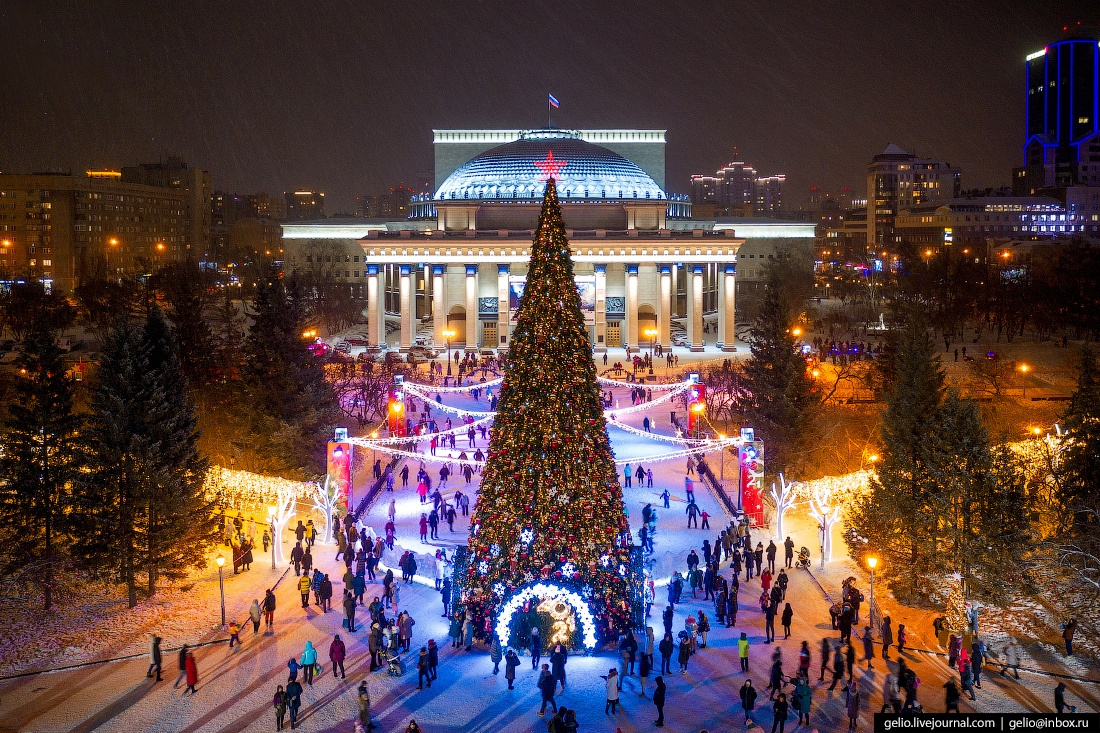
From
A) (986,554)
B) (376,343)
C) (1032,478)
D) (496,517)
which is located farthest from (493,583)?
(376,343)

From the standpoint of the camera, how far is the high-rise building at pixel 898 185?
181 meters

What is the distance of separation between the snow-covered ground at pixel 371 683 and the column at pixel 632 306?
4670 cm

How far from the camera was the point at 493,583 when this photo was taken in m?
21.0

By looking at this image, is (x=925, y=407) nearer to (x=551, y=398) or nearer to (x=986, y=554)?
(x=986, y=554)

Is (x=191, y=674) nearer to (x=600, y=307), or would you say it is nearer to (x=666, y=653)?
(x=666, y=653)

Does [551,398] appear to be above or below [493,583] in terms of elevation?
above

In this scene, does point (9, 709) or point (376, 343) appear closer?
point (9, 709)

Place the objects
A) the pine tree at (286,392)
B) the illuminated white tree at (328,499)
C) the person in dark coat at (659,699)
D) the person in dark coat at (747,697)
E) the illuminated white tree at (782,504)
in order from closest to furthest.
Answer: the person in dark coat at (747,697) → the person in dark coat at (659,699) → the illuminated white tree at (782,504) → the illuminated white tree at (328,499) → the pine tree at (286,392)

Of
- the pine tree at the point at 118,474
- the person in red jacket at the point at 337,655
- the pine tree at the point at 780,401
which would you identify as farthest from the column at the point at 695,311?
the person in red jacket at the point at 337,655

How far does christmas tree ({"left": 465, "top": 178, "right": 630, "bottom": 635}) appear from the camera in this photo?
20375mm

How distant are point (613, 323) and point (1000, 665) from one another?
5493 centimetres

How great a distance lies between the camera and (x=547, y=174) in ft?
285

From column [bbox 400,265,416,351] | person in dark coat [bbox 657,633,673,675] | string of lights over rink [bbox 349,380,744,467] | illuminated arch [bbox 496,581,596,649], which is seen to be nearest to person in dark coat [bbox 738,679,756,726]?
person in dark coat [bbox 657,633,673,675]

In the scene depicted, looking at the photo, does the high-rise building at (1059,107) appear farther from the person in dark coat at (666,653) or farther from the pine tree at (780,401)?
the person in dark coat at (666,653)
